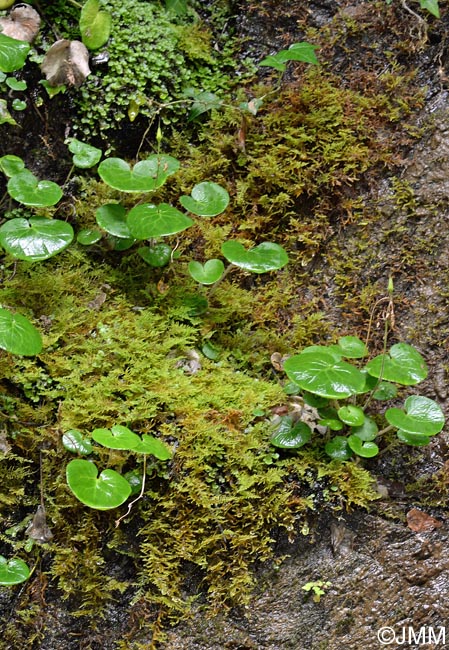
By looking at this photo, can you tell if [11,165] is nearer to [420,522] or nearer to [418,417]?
[418,417]

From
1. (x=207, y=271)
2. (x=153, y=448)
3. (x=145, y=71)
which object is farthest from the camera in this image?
(x=145, y=71)

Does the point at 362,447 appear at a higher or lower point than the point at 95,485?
lower

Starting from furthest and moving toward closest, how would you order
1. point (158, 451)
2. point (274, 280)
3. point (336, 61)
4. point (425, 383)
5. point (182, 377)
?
point (336, 61) < point (274, 280) < point (425, 383) < point (182, 377) < point (158, 451)

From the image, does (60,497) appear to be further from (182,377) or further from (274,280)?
(274,280)

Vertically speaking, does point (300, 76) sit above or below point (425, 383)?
above

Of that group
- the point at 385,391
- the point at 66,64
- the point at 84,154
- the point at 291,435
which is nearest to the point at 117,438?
the point at 291,435

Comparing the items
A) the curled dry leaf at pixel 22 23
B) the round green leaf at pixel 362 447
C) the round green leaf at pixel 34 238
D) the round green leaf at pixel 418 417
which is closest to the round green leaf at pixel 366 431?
the round green leaf at pixel 362 447

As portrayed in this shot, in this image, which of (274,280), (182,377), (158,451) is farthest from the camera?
(274,280)

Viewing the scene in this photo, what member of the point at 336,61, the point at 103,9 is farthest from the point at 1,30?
the point at 336,61
